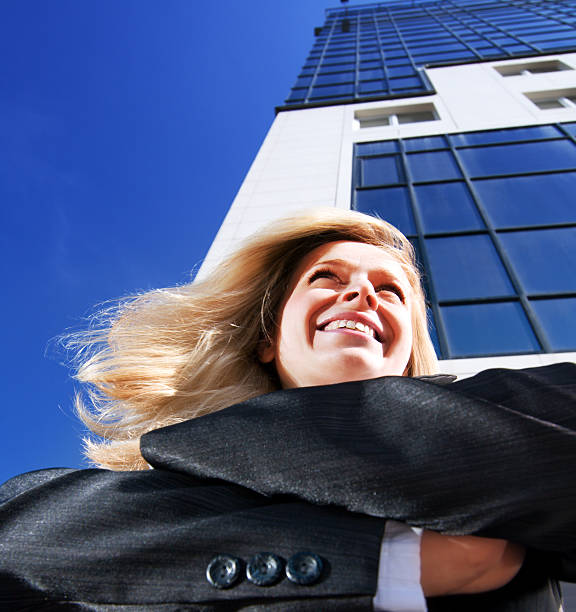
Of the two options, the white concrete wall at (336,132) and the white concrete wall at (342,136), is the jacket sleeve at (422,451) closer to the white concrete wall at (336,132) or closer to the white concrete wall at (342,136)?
the white concrete wall at (342,136)

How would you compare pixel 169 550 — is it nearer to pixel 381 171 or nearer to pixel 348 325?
pixel 348 325

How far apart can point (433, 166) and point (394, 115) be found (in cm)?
399

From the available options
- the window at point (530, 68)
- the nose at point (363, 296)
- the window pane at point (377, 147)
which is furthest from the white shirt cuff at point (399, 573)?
the window at point (530, 68)

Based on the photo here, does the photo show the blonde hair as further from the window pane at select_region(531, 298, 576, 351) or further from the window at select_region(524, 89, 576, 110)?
the window at select_region(524, 89, 576, 110)

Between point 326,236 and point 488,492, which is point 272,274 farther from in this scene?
point 488,492

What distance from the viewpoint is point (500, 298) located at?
15.4 feet

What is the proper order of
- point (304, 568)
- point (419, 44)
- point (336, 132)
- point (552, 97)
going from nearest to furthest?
point (304, 568)
point (336, 132)
point (552, 97)
point (419, 44)

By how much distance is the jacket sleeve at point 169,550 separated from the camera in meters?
0.88

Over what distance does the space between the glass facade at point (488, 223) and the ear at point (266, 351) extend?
2420 millimetres

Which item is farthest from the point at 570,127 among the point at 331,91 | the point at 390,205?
the point at 331,91

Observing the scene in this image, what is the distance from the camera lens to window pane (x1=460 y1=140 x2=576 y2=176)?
6.55 m

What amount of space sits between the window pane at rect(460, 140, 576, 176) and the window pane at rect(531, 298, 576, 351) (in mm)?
2847

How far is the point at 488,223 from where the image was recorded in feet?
18.6

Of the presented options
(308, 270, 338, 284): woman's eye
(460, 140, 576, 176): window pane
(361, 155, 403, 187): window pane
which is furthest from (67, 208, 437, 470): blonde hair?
(460, 140, 576, 176): window pane
